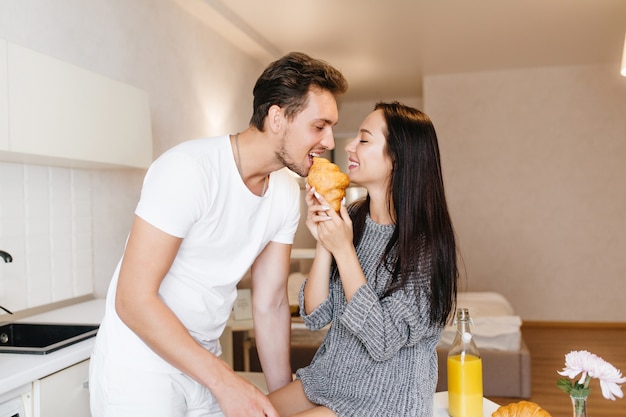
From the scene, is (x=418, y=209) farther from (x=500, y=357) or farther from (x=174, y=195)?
(x=500, y=357)

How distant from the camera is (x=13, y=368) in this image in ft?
5.61

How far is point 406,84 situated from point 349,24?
274cm

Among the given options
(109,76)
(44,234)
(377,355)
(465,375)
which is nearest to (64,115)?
(44,234)

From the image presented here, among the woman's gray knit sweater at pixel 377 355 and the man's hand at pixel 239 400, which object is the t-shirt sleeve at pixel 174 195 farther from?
the woman's gray knit sweater at pixel 377 355

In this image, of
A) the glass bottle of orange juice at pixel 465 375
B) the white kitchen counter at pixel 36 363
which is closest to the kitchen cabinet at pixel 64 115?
the white kitchen counter at pixel 36 363

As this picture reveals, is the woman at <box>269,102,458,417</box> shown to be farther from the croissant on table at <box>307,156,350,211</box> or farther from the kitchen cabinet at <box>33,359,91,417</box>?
the kitchen cabinet at <box>33,359,91,417</box>

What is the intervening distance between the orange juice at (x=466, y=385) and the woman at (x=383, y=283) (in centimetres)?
9

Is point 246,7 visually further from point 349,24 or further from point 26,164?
point 26,164

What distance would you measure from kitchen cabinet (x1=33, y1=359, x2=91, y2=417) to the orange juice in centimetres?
126

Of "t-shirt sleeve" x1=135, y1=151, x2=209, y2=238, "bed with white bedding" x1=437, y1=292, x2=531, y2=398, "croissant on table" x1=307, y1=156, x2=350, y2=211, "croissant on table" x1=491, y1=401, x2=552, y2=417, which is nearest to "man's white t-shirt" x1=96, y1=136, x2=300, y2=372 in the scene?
"t-shirt sleeve" x1=135, y1=151, x2=209, y2=238

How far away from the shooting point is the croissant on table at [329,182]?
64.5 inches

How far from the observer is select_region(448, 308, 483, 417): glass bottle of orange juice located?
1.64m

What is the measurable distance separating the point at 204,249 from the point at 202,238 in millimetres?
38

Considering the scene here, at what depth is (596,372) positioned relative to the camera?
1.20 metres
